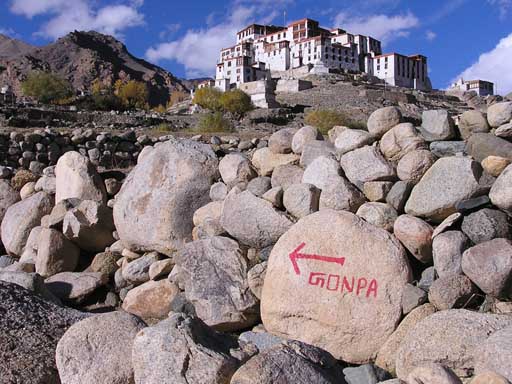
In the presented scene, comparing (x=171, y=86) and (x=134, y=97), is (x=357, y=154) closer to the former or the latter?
(x=134, y=97)

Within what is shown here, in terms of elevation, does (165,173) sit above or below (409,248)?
above

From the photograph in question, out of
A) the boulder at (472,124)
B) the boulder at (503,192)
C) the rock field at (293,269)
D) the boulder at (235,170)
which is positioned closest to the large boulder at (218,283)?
the rock field at (293,269)

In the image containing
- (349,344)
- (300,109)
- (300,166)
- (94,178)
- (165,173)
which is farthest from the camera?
(300,109)

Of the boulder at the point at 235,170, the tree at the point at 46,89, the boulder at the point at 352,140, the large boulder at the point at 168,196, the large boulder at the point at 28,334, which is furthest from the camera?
the tree at the point at 46,89

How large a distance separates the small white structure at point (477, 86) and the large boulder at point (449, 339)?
9362 centimetres

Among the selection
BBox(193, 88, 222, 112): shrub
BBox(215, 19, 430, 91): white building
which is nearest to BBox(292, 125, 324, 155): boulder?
BBox(193, 88, 222, 112): shrub

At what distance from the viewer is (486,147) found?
5.43 meters

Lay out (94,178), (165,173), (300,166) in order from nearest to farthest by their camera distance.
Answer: (300,166) → (165,173) → (94,178)

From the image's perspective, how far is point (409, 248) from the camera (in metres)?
5.19

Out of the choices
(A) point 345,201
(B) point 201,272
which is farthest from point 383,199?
(B) point 201,272

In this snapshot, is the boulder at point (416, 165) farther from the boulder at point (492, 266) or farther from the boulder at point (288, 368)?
the boulder at point (288, 368)

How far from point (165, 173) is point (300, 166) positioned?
189cm

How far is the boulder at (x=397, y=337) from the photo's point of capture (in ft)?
15.1

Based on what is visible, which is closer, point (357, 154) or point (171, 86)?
point (357, 154)
